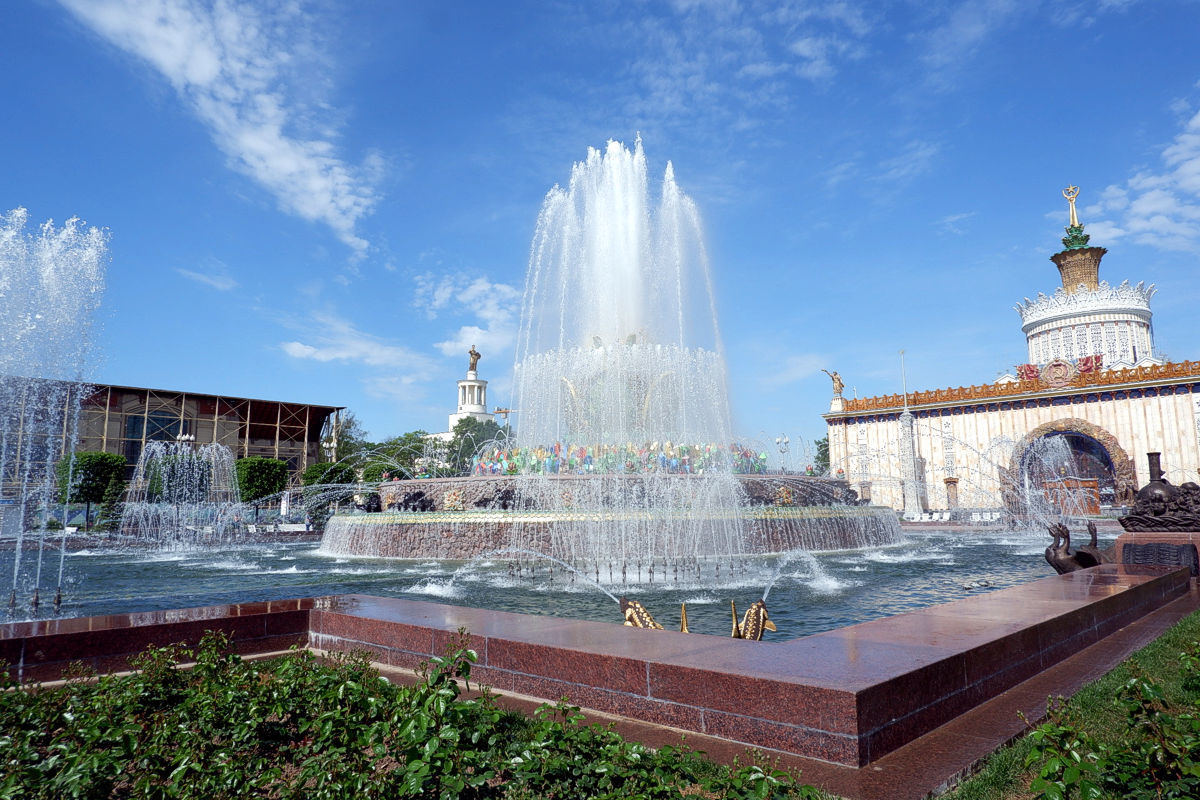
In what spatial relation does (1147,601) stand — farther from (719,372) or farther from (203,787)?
(719,372)

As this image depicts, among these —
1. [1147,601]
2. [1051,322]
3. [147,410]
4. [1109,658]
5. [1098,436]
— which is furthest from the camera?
[147,410]

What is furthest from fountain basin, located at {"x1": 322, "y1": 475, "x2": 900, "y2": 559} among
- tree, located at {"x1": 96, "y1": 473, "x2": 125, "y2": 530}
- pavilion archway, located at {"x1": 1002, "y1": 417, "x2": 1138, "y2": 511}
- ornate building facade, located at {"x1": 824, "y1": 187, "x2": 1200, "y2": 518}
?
pavilion archway, located at {"x1": 1002, "y1": 417, "x2": 1138, "y2": 511}

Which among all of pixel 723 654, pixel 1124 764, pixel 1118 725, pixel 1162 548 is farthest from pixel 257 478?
pixel 1124 764

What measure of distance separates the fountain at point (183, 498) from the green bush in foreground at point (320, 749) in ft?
84.5

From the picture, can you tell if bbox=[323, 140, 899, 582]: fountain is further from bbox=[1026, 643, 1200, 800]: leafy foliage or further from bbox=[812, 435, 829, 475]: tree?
bbox=[812, 435, 829, 475]: tree

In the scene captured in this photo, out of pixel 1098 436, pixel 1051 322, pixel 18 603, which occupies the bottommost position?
pixel 18 603

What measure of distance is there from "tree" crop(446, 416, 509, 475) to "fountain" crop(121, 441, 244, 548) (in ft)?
62.6

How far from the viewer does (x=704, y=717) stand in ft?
13.7

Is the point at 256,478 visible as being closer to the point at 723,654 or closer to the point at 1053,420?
the point at 723,654

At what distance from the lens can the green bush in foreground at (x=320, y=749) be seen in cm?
296

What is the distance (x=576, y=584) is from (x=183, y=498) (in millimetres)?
41792

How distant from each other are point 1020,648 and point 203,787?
16.9ft

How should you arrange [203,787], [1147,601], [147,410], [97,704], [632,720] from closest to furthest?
[203,787]
[97,704]
[632,720]
[1147,601]
[147,410]

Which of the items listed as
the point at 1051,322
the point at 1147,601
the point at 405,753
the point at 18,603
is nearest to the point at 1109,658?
the point at 1147,601
